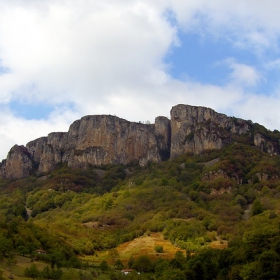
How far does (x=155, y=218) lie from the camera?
5128 inches

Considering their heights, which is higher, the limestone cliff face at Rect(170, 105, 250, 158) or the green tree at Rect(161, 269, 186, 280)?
the limestone cliff face at Rect(170, 105, 250, 158)

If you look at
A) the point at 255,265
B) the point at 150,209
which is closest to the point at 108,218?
the point at 150,209

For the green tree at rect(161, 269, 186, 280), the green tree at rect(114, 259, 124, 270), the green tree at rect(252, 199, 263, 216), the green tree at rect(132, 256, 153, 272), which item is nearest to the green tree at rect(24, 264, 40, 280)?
the green tree at rect(161, 269, 186, 280)

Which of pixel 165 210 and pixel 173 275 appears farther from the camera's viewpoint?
pixel 165 210

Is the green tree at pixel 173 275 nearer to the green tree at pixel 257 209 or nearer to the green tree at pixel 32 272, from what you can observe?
the green tree at pixel 32 272

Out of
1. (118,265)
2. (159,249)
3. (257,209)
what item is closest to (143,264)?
(118,265)

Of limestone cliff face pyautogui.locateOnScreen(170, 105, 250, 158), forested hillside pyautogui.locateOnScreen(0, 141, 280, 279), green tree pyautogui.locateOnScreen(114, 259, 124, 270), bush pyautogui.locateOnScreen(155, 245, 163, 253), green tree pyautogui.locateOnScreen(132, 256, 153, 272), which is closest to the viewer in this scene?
forested hillside pyautogui.locateOnScreen(0, 141, 280, 279)

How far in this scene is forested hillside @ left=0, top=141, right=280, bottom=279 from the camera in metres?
75.7

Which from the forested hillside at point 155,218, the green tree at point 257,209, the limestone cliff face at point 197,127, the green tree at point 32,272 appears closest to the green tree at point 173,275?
the forested hillside at point 155,218

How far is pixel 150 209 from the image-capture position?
142 metres

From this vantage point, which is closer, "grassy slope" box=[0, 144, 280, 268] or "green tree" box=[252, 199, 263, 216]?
"grassy slope" box=[0, 144, 280, 268]

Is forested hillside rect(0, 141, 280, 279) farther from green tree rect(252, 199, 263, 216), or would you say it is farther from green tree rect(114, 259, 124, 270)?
green tree rect(114, 259, 124, 270)

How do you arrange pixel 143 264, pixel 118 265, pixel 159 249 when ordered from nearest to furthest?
pixel 143 264, pixel 118 265, pixel 159 249

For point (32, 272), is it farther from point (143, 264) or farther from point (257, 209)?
point (257, 209)
